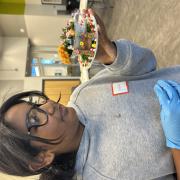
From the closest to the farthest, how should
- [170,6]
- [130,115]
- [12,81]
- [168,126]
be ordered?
[168,126], [130,115], [170,6], [12,81]

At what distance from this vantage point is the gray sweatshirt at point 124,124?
2.95 feet

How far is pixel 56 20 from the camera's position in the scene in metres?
5.38

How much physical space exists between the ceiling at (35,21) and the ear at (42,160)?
4540 millimetres

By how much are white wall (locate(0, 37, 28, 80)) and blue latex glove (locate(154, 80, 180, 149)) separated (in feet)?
14.7

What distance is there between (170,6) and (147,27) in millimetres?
512

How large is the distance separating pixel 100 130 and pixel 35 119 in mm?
228

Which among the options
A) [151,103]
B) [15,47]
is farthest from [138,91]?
[15,47]

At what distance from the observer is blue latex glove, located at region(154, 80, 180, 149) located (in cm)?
84

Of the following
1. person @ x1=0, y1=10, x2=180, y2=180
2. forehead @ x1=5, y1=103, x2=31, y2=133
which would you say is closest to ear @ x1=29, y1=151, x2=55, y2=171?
person @ x1=0, y1=10, x2=180, y2=180

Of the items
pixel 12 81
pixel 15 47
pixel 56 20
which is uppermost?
pixel 56 20

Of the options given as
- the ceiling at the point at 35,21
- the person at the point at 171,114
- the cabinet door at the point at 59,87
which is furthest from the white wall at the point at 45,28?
the person at the point at 171,114

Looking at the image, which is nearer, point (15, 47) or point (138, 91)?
point (138, 91)

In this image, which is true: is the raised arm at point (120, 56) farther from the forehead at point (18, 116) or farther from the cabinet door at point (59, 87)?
the cabinet door at point (59, 87)

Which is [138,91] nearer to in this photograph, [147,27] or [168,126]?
[168,126]
